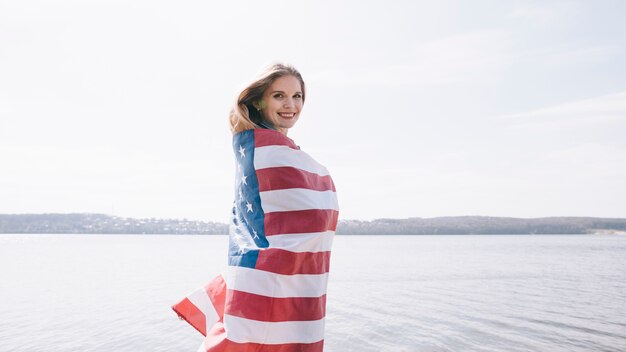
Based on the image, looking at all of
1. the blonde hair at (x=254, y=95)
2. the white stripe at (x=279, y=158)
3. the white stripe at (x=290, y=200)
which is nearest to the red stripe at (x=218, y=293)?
the white stripe at (x=290, y=200)

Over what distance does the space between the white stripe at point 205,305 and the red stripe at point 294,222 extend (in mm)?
598

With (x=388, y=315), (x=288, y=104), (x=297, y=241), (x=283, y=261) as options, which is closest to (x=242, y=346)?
(x=283, y=261)

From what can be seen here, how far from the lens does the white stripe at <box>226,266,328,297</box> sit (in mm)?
2154

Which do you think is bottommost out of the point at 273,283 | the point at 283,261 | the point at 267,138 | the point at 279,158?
the point at 273,283

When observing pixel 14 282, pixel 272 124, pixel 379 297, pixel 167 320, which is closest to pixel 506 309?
pixel 379 297

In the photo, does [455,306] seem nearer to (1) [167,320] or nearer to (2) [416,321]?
(2) [416,321]

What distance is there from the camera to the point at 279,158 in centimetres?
224

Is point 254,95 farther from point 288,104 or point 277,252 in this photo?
point 277,252

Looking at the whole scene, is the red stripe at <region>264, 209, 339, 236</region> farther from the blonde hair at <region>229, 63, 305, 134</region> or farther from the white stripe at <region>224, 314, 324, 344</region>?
the blonde hair at <region>229, 63, 305, 134</region>

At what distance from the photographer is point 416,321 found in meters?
13.9

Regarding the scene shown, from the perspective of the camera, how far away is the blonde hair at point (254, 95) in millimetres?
2482

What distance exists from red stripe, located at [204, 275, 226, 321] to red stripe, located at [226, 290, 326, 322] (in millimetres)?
231

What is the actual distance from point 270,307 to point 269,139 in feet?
2.59

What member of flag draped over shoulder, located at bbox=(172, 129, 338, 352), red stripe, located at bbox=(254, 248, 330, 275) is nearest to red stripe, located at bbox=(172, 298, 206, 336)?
flag draped over shoulder, located at bbox=(172, 129, 338, 352)
